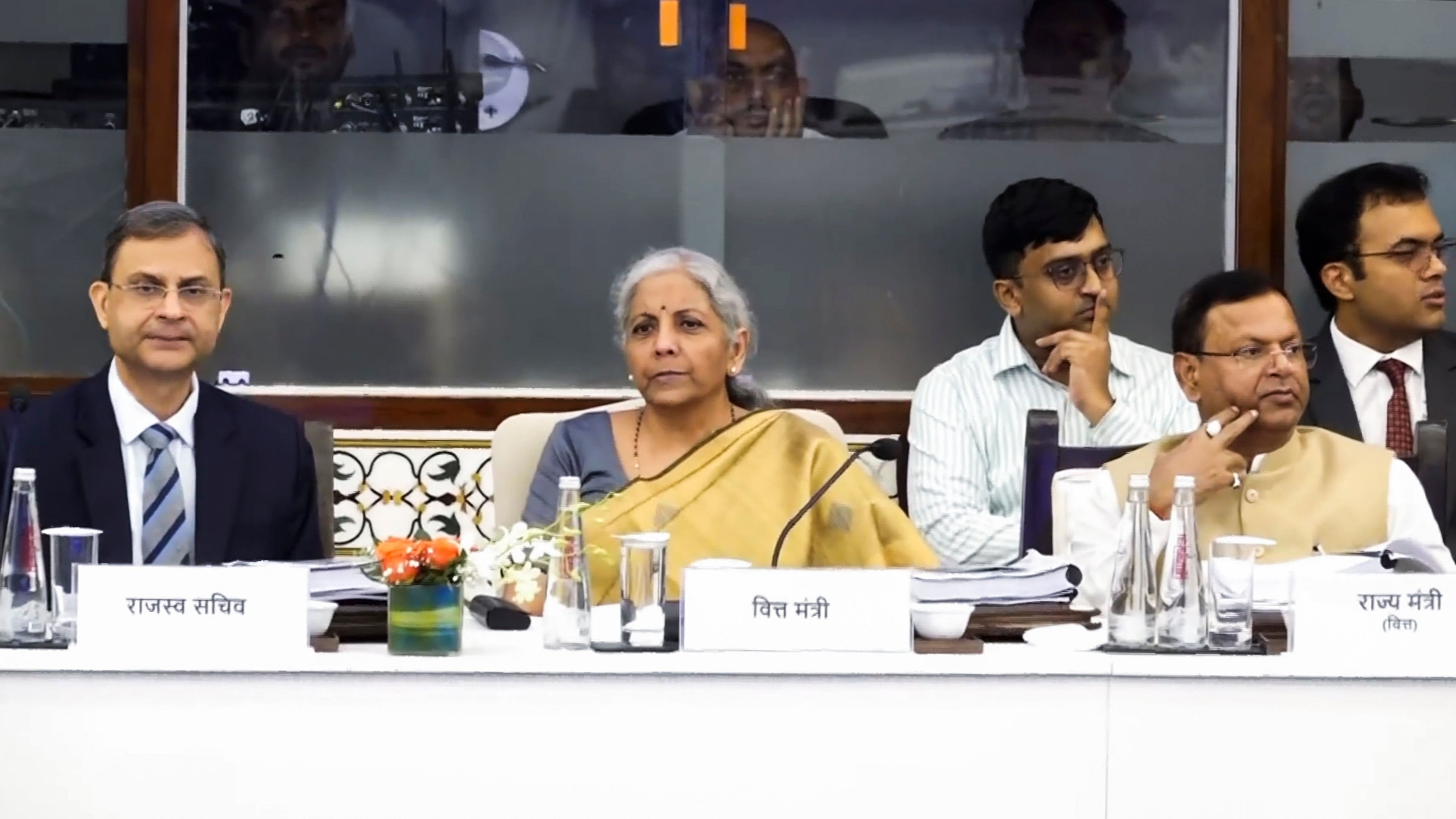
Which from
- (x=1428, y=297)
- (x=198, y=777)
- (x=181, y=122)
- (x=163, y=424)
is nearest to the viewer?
(x=198, y=777)

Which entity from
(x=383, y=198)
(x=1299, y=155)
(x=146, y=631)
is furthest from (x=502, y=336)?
(x=146, y=631)

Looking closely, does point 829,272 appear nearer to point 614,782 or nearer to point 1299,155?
point 1299,155

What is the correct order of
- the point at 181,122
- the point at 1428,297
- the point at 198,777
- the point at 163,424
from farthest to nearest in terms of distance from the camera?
the point at 181,122 → the point at 1428,297 → the point at 163,424 → the point at 198,777

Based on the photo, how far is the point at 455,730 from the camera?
2236mm

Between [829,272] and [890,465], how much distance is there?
427 millimetres

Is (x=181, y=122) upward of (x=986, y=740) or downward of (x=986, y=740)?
upward

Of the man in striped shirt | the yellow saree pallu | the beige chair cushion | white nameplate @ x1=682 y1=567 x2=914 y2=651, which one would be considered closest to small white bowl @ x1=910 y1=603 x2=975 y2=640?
white nameplate @ x1=682 y1=567 x2=914 y2=651

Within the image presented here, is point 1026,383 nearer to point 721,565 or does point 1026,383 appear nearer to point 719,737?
point 721,565

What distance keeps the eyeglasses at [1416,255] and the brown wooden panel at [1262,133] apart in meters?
0.34

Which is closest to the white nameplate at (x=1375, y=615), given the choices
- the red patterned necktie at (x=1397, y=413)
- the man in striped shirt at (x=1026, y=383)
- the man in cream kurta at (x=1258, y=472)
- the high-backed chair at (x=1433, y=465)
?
the man in cream kurta at (x=1258, y=472)

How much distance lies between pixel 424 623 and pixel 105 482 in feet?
2.96

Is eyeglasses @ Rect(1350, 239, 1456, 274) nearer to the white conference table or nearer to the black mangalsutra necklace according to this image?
the black mangalsutra necklace

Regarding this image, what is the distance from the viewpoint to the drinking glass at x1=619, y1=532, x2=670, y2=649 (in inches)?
92.5

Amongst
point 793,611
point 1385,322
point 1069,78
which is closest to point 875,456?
point 793,611
